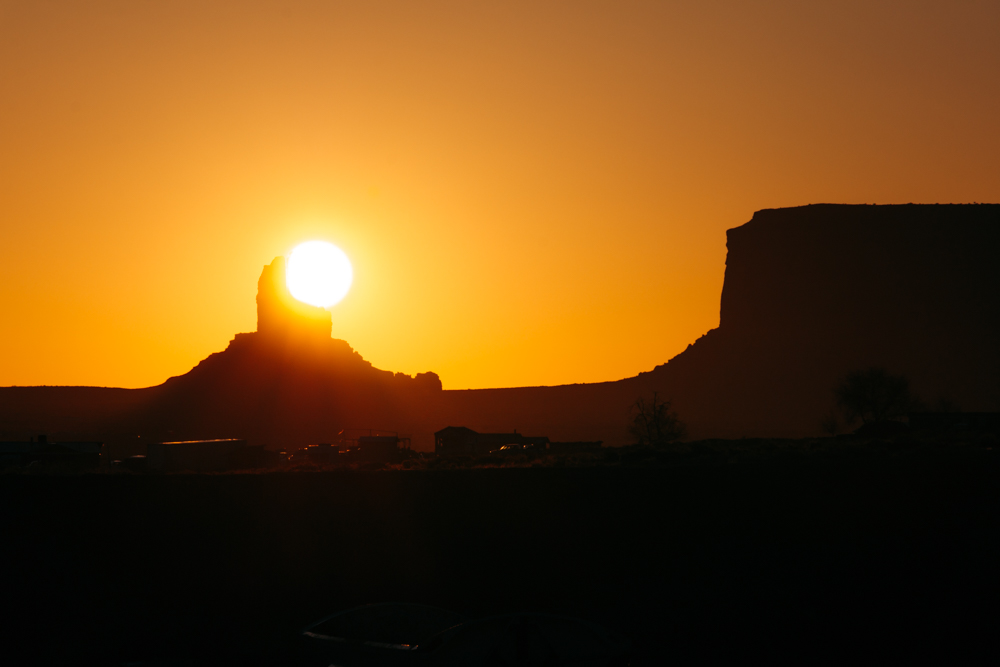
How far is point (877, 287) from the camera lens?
124m

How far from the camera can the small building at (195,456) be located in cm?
5194

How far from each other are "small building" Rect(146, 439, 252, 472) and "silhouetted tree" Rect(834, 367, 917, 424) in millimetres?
60052

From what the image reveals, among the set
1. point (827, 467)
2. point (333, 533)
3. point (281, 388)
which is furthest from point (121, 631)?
point (281, 388)

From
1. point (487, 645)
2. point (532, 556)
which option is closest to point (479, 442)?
point (532, 556)

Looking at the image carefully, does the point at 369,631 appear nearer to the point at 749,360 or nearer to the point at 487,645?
the point at 487,645

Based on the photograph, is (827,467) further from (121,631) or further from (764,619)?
(121,631)

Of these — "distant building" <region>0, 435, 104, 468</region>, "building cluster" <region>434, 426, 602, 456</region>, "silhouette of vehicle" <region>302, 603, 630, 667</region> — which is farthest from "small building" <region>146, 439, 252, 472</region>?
"silhouette of vehicle" <region>302, 603, 630, 667</region>

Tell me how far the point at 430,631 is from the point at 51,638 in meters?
10.9

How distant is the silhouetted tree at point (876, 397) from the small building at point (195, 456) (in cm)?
6005

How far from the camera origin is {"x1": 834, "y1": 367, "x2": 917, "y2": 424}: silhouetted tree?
267 ft

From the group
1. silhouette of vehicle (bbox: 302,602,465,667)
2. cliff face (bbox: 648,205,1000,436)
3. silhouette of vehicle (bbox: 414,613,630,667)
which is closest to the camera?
silhouette of vehicle (bbox: 414,613,630,667)

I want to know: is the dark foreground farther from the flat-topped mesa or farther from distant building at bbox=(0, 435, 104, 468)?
the flat-topped mesa

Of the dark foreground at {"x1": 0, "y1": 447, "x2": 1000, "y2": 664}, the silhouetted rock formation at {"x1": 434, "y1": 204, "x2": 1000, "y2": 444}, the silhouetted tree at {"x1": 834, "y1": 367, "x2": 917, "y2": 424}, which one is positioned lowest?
the dark foreground at {"x1": 0, "y1": 447, "x2": 1000, "y2": 664}

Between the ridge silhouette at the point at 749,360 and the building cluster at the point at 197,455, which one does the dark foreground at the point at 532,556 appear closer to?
the building cluster at the point at 197,455
